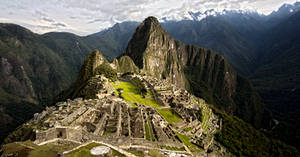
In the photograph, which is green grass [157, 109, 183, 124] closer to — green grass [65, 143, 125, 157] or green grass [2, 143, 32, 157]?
green grass [65, 143, 125, 157]

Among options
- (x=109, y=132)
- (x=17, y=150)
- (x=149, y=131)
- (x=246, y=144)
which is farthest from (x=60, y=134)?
(x=246, y=144)

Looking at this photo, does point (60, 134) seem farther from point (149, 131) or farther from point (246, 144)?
point (246, 144)

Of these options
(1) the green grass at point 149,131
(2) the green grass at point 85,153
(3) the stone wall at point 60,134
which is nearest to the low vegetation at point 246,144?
(1) the green grass at point 149,131

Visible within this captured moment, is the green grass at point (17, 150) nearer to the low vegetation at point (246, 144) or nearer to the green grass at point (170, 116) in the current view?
the green grass at point (170, 116)

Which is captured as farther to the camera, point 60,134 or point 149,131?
point 149,131

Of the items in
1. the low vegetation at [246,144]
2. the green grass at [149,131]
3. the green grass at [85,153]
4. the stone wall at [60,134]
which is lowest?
the low vegetation at [246,144]

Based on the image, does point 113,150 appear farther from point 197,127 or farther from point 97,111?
point 197,127

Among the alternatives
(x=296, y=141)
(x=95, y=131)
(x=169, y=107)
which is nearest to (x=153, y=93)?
(x=169, y=107)

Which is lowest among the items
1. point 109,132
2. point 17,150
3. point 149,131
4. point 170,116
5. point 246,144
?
point 246,144
